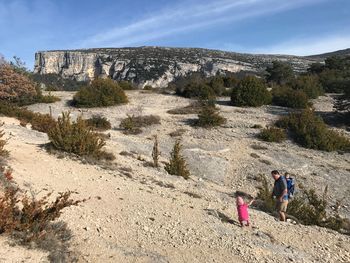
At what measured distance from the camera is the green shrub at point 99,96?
92.4ft

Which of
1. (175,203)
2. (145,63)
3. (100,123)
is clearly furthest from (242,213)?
(145,63)

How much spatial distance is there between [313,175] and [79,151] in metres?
9.68

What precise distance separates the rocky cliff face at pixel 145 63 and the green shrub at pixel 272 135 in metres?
63.0

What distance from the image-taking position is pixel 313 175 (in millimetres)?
17406

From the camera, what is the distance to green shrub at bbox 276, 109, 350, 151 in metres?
21.0

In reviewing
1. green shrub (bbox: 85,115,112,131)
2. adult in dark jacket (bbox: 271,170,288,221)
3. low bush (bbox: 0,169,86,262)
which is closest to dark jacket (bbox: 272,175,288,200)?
adult in dark jacket (bbox: 271,170,288,221)

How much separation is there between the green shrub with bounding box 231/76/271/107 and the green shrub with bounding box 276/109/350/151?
608 centimetres

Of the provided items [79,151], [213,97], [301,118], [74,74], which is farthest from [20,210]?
[74,74]

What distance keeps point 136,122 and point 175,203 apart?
1367 centimetres

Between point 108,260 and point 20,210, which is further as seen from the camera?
point 20,210

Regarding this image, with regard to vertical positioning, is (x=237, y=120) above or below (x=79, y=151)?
below

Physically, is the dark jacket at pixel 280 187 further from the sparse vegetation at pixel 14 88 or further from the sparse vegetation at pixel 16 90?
the sparse vegetation at pixel 14 88

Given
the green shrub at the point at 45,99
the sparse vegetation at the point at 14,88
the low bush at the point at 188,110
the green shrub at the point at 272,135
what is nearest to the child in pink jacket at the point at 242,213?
the green shrub at the point at 272,135

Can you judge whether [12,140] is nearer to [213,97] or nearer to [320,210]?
[320,210]
